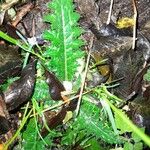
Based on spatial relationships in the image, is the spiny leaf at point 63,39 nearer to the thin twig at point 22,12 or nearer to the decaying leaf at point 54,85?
the decaying leaf at point 54,85

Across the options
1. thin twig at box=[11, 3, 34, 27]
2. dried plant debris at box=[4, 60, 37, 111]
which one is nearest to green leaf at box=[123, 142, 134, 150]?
dried plant debris at box=[4, 60, 37, 111]

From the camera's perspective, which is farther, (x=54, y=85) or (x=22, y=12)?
(x=22, y=12)

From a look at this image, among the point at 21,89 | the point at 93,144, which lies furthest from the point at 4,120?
the point at 93,144

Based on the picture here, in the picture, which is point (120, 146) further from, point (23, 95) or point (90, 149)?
point (23, 95)

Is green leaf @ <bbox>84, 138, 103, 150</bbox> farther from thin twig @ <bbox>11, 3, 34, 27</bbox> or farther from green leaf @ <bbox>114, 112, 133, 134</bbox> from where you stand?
thin twig @ <bbox>11, 3, 34, 27</bbox>

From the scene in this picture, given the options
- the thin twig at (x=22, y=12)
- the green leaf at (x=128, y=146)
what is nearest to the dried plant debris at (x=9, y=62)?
the thin twig at (x=22, y=12)

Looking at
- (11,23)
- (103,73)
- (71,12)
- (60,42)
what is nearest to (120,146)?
(103,73)

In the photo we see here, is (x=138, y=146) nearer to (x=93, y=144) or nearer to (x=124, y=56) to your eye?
(x=93, y=144)
